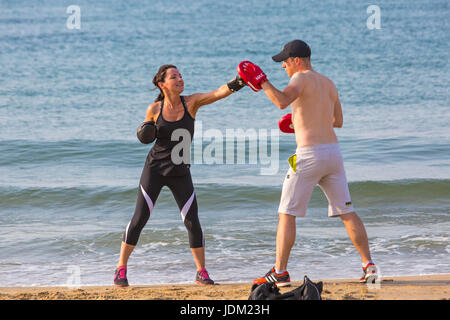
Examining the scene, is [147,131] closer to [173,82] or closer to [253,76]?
[173,82]

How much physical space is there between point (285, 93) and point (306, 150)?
0.49 metres

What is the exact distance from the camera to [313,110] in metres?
5.04

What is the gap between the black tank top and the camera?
5277 mm

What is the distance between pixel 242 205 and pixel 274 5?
31.0 meters

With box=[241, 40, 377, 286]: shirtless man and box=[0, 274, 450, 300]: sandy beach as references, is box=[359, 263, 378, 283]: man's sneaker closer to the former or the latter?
box=[0, 274, 450, 300]: sandy beach

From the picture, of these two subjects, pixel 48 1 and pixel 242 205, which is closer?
pixel 242 205

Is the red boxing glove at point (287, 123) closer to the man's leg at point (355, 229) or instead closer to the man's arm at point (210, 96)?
the man's arm at point (210, 96)

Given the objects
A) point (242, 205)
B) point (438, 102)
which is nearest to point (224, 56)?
point (438, 102)

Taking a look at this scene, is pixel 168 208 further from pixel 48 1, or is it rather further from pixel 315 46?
pixel 48 1

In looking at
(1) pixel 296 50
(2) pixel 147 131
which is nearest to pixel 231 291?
(2) pixel 147 131

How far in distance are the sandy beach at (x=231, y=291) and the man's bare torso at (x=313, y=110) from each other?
1188mm

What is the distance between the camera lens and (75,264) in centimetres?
695

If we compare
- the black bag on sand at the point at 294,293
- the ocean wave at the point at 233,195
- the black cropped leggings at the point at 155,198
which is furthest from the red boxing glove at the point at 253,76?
the ocean wave at the point at 233,195

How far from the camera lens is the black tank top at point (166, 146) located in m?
5.28
